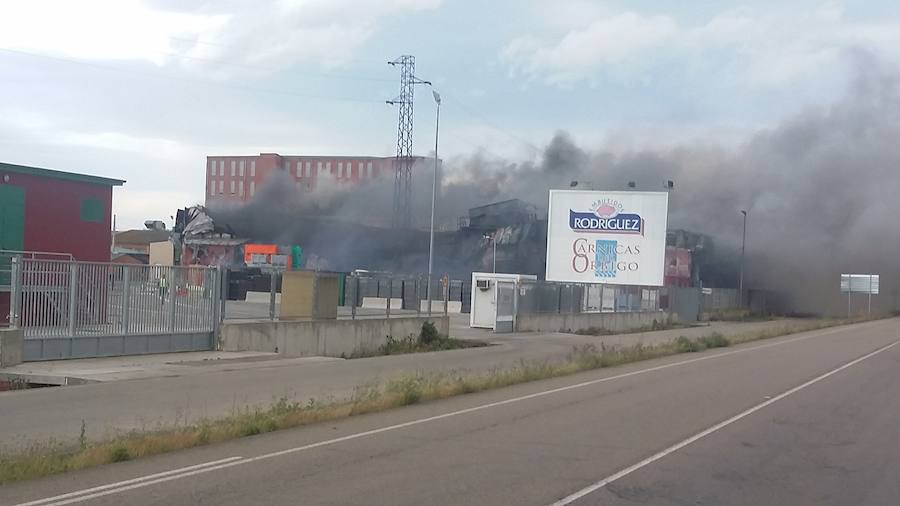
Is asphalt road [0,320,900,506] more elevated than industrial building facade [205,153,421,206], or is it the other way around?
industrial building facade [205,153,421,206]

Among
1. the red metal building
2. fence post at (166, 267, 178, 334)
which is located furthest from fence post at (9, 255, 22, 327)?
the red metal building

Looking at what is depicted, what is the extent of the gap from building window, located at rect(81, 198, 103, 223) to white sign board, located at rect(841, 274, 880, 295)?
70.5 metres

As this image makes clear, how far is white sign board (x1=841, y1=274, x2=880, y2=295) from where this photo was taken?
84.1m

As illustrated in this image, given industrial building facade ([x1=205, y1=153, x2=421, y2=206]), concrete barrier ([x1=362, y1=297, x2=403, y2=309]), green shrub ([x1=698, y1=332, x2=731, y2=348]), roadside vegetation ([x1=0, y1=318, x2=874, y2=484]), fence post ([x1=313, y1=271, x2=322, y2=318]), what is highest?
industrial building facade ([x1=205, y1=153, x2=421, y2=206])

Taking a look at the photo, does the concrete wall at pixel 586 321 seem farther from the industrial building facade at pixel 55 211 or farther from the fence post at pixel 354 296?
the industrial building facade at pixel 55 211

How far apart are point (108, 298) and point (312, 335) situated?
6.56 metres

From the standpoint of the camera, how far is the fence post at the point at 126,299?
21.3 metres

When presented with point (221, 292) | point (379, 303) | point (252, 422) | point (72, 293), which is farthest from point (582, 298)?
point (252, 422)

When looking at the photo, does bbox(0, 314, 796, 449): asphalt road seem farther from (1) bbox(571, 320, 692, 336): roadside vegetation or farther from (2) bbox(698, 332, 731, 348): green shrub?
(1) bbox(571, 320, 692, 336): roadside vegetation

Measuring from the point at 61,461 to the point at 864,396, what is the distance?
582 inches

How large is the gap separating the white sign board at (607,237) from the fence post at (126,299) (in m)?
31.7

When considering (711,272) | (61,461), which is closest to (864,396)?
(61,461)

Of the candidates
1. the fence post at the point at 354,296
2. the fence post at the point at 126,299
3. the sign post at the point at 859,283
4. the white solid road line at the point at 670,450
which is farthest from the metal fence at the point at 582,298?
the sign post at the point at 859,283

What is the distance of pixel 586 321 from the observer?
45.3 metres
